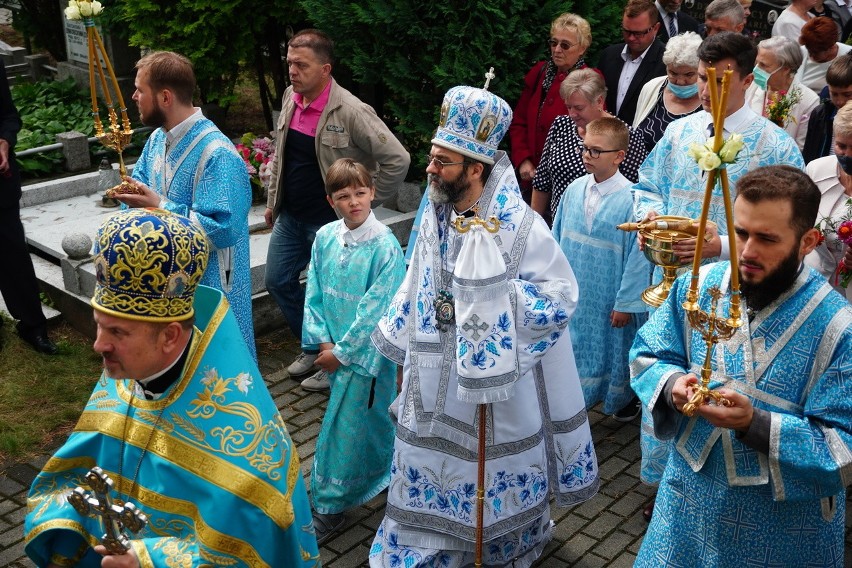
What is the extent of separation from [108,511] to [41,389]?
447 cm

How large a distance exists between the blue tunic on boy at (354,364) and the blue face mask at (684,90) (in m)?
2.35

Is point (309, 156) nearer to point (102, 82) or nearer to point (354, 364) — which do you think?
point (102, 82)

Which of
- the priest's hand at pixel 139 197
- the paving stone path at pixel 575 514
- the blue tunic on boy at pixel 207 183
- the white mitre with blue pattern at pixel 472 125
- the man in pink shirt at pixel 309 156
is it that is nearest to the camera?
the white mitre with blue pattern at pixel 472 125

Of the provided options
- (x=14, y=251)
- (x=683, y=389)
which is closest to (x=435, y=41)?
(x=14, y=251)

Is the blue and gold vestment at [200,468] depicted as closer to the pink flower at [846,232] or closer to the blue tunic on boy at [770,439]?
the blue tunic on boy at [770,439]

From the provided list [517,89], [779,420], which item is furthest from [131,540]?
[517,89]

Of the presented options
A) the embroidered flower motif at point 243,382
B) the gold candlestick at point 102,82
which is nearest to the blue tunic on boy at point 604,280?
the gold candlestick at point 102,82

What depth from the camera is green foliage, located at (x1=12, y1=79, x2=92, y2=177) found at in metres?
10.3

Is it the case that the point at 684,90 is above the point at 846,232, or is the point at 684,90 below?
above

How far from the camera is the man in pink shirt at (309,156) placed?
6.87 metres

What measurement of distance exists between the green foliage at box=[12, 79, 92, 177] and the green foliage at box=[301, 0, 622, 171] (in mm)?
3111

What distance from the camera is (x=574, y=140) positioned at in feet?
22.0

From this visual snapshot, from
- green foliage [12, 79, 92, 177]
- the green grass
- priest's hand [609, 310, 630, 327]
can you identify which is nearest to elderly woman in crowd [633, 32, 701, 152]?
priest's hand [609, 310, 630, 327]

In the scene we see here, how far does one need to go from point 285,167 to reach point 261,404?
4110mm
